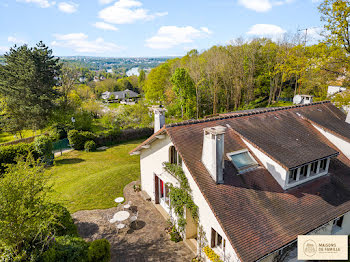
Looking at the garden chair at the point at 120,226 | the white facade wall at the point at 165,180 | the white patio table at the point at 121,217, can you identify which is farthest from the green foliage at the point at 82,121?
the garden chair at the point at 120,226

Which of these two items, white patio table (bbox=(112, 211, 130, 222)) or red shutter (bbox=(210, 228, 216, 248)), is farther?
white patio table (bbox=(112, 211, 130, 222))

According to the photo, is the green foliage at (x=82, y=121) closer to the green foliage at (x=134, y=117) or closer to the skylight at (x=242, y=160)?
the green foliage at (x=134, y=117)

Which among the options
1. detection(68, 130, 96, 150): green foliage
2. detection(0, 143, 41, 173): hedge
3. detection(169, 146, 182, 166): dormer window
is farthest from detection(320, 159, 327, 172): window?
detection(68, 130, 96, 150): green foliage

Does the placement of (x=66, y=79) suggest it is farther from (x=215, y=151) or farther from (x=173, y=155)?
(x=215, y=151)

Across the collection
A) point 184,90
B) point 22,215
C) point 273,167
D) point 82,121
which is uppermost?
point 184,90

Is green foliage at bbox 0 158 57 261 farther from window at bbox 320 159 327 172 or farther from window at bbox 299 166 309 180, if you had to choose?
window at bbox 320 159 327 172

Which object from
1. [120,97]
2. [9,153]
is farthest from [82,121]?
[120,97]

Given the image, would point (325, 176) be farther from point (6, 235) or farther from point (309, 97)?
point (6, 235)
